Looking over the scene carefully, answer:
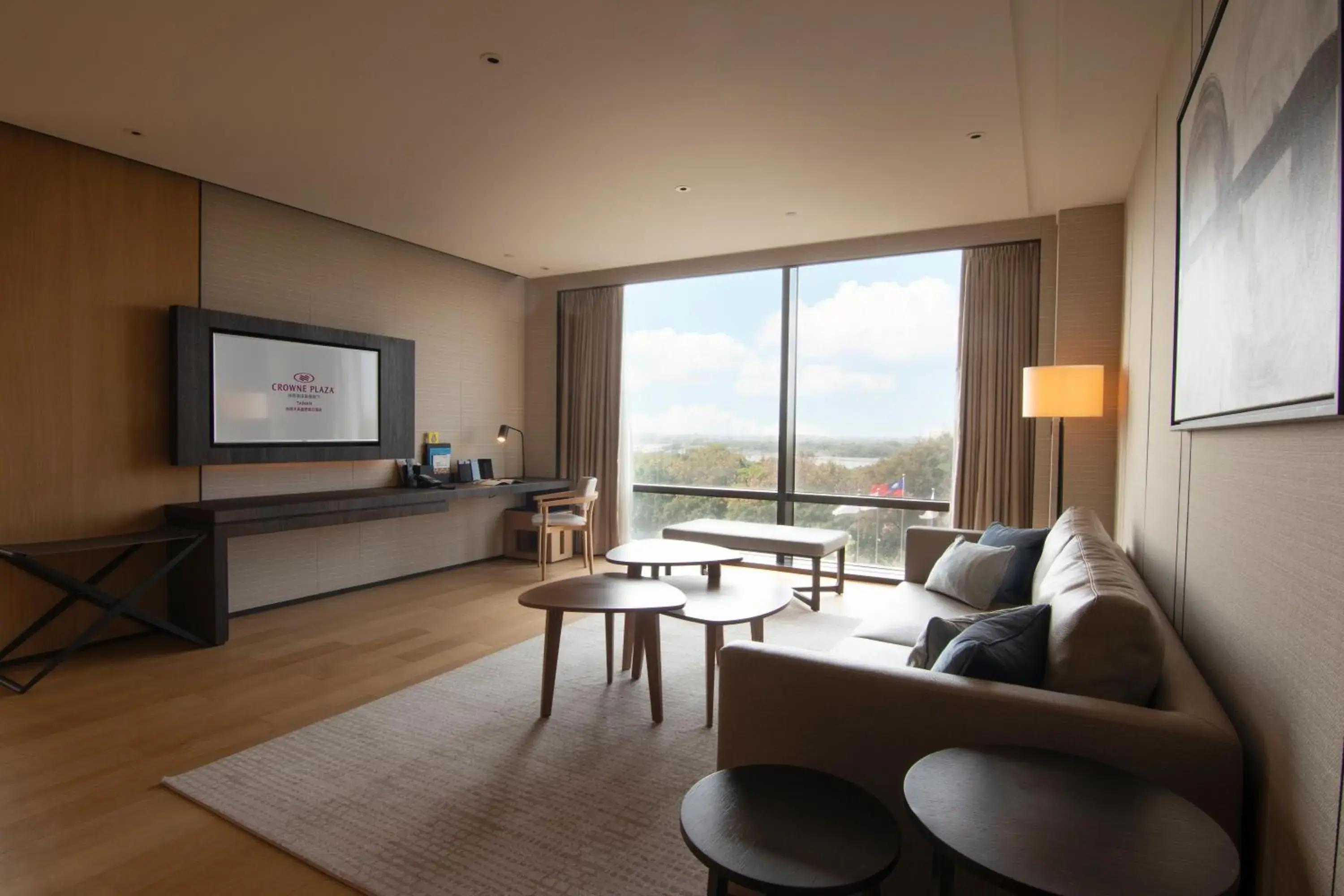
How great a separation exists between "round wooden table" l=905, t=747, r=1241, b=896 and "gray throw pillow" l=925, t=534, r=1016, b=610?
1.80m

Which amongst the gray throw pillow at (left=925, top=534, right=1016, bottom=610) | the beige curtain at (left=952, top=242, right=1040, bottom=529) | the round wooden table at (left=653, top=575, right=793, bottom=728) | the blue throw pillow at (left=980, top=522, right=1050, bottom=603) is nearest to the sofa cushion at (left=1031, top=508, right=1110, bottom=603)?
the blue throw pillow at (left=980, top=522, right=1050, bottom=603)

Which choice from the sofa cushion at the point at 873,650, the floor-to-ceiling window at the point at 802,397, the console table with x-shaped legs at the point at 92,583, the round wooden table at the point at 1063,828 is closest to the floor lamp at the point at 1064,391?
the floor-to-ceiling window at the point at 802,397

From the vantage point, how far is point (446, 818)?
214cm

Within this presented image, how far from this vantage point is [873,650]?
7.90ft

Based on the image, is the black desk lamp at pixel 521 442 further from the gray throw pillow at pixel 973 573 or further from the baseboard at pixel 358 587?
the gray throw pillow at pixel 973 573

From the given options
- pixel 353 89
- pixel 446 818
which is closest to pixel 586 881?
pixel 446 818

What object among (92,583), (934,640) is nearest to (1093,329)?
(934,640)

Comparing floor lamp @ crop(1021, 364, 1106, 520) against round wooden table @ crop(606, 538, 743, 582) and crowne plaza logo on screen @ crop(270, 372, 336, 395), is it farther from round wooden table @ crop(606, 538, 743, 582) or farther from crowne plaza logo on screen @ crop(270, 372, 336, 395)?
crowne plaza logo on screen @ crop(270, 372, 336, 395)

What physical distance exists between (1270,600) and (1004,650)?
490 mm

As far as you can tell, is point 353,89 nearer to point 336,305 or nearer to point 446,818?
point 336,305

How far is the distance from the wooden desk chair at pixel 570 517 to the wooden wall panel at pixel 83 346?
7.69ft

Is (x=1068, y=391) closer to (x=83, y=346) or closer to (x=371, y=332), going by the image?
(x=371, y=332)

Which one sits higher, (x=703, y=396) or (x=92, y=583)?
(x=703, y=396)

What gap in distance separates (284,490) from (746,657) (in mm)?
3984
